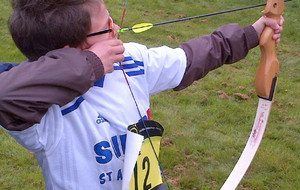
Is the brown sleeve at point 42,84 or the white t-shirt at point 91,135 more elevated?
the brown sleeve at point 42,84

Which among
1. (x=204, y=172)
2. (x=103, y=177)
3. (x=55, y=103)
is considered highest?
(x=55, y=103)

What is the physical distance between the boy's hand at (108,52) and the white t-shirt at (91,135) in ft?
0.29

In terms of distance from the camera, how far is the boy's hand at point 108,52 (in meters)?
1.10

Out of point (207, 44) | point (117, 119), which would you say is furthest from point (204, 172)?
point (117, 119)

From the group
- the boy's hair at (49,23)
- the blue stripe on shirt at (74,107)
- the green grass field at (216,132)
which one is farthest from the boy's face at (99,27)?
the green grass field at (216,132)

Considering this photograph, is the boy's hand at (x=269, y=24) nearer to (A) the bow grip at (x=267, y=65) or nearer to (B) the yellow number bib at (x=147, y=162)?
(A) the bow grip at (x=267, y=65)

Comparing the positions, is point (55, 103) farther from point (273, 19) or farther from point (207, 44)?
point (273, 19)

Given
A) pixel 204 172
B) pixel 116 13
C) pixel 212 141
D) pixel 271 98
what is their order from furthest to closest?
pixel 116 13
pixel 212 141
pixel 204 172
pixel 271 98

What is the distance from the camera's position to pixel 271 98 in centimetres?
148

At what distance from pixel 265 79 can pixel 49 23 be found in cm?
74

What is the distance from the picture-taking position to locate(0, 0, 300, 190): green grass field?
246 centimetres

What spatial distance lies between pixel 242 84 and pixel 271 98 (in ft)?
7.28

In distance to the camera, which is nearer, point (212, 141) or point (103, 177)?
point (103, 177)

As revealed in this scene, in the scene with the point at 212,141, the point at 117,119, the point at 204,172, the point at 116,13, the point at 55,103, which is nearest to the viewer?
the point at 55,103
